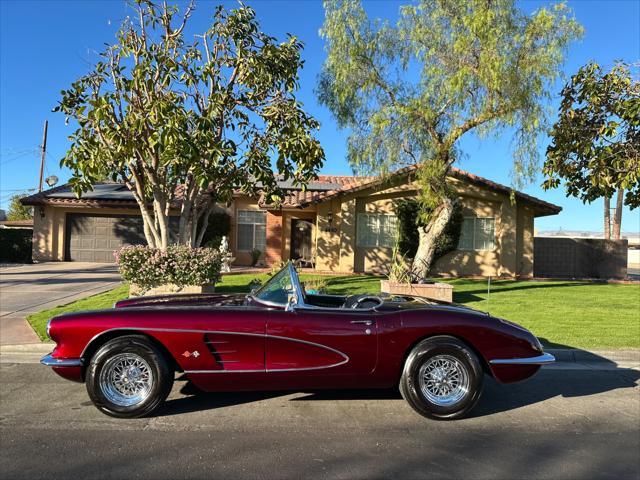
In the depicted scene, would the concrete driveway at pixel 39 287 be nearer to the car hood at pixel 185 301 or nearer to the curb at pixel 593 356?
the car hood at pixel 185 301

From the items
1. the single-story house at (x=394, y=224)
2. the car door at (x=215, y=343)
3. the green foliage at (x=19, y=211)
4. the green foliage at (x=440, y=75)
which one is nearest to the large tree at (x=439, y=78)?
the green foliage at (x=440, y=75)

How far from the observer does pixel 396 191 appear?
60.0 ft

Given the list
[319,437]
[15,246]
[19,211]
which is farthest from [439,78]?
[19,211]

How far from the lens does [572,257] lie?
20.7 meters

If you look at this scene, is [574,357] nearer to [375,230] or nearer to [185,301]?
[185,301]

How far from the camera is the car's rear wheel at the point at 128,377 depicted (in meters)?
4.35

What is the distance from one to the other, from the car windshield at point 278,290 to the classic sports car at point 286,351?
0.04 metres

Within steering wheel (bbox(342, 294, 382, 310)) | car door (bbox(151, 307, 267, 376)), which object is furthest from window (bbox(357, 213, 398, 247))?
car door (bbox(151, 307, 267, 376))

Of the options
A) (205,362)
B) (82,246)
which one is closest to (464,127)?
(205,362)

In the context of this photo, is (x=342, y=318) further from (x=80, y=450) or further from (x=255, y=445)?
(x=80, y=450)

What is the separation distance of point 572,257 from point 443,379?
733 inches

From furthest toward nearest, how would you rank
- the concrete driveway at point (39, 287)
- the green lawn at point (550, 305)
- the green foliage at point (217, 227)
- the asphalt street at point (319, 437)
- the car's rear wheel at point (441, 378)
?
the green foliage at point (217, 227)
the concrete driveway at point (39, 287)
the green lawn at point (550, 305)
the car's rear wheel at point (441, 378)
the asphalt street at point (319, 437)

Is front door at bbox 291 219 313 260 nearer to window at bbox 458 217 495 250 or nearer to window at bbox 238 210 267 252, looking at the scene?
window at bbox 238 210 267 252

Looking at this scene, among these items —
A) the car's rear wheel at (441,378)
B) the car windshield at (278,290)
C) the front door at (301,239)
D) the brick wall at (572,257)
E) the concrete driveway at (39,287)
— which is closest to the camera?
the car's rear wheel at (441,378)
